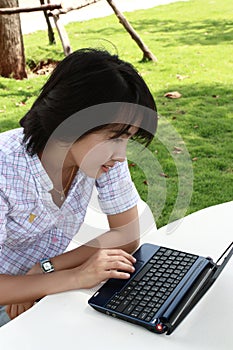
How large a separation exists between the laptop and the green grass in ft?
2.09

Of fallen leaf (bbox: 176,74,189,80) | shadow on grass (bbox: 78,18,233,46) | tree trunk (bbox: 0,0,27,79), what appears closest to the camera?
tree trunk (bbox: 0,0,27,79)

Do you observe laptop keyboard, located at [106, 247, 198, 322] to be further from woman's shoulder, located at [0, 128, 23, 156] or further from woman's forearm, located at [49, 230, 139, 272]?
woman's shoulder, located at [0, 128, 23, 156]

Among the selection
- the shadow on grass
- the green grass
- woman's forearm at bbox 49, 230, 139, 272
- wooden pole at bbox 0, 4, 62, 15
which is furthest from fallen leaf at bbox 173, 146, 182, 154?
the shadow on grass

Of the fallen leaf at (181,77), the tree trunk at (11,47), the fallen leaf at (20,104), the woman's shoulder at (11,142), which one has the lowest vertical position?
the fallen leaf at (20,104)

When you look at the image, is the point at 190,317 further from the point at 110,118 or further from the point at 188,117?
the point at 188,117

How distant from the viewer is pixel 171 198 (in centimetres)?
353

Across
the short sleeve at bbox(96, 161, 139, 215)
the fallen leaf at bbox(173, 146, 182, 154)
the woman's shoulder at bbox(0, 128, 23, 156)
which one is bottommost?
the fallen leaf at bbox(173, 146, 182, 154)

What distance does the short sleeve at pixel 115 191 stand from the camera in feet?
5.68

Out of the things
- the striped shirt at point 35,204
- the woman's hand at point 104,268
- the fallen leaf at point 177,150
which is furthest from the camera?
the fallen leaf at point 177,150

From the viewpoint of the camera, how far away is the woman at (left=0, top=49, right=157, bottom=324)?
1.45m

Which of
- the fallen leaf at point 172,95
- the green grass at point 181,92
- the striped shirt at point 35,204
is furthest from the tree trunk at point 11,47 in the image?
the striped shirt at point 35,204

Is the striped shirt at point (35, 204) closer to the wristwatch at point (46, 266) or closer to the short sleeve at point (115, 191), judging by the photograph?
the short sleeve at point (115, 191)

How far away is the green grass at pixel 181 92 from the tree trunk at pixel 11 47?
5.9 inches

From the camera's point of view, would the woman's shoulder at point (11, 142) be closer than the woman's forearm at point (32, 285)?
No
